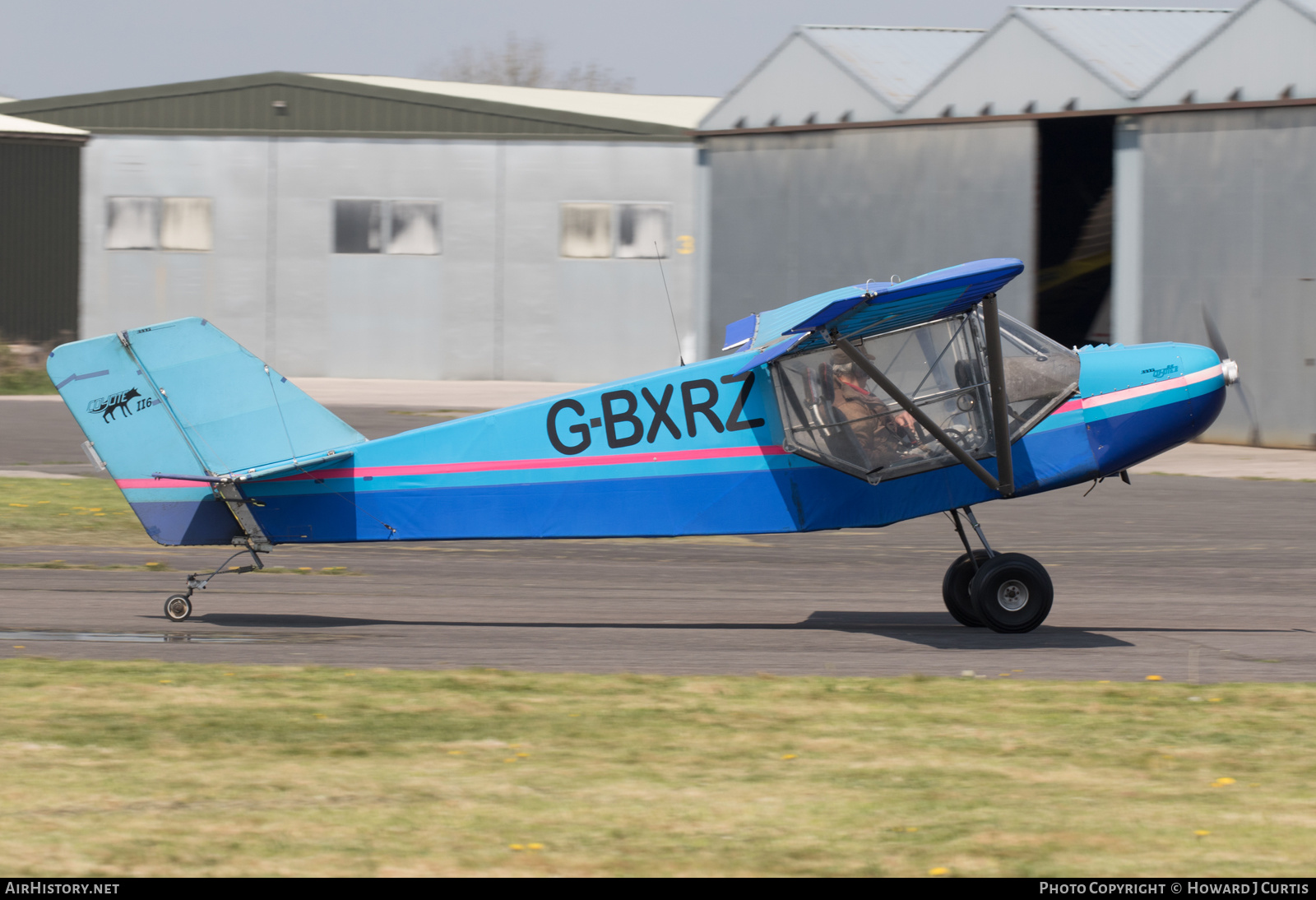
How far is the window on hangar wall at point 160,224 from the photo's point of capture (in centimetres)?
4141

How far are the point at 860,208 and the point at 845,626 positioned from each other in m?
22.3

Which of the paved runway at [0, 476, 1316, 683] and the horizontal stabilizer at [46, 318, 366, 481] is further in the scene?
the horizontal stabilizer at [46, 318, 366, 481]

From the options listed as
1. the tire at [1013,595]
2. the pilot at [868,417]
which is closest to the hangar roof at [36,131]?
the pilot at [868,417]

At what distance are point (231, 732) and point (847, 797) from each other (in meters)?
3.33

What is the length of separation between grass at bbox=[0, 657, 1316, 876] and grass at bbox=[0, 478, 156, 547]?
678 centimetres

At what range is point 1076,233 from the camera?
3216 cm

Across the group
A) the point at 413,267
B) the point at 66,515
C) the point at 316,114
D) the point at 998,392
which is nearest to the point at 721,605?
the point at 998,392

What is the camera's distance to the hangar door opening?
1235 inches

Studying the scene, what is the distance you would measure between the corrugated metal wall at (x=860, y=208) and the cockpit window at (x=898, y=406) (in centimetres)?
A: 2014

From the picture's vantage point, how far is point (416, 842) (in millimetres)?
5926

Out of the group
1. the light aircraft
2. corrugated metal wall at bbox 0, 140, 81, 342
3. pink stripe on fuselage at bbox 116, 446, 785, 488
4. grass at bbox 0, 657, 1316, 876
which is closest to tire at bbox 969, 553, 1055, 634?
the light aircraft

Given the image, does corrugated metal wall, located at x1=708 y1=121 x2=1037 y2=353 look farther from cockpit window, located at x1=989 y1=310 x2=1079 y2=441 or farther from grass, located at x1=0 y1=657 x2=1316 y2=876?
grass, located at x1=0 y1=657 x2=1316 y2=876

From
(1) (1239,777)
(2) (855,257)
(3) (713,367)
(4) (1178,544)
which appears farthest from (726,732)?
(2) (855,257)

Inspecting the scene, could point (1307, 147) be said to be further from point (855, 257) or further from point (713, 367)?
point (713, 367)
